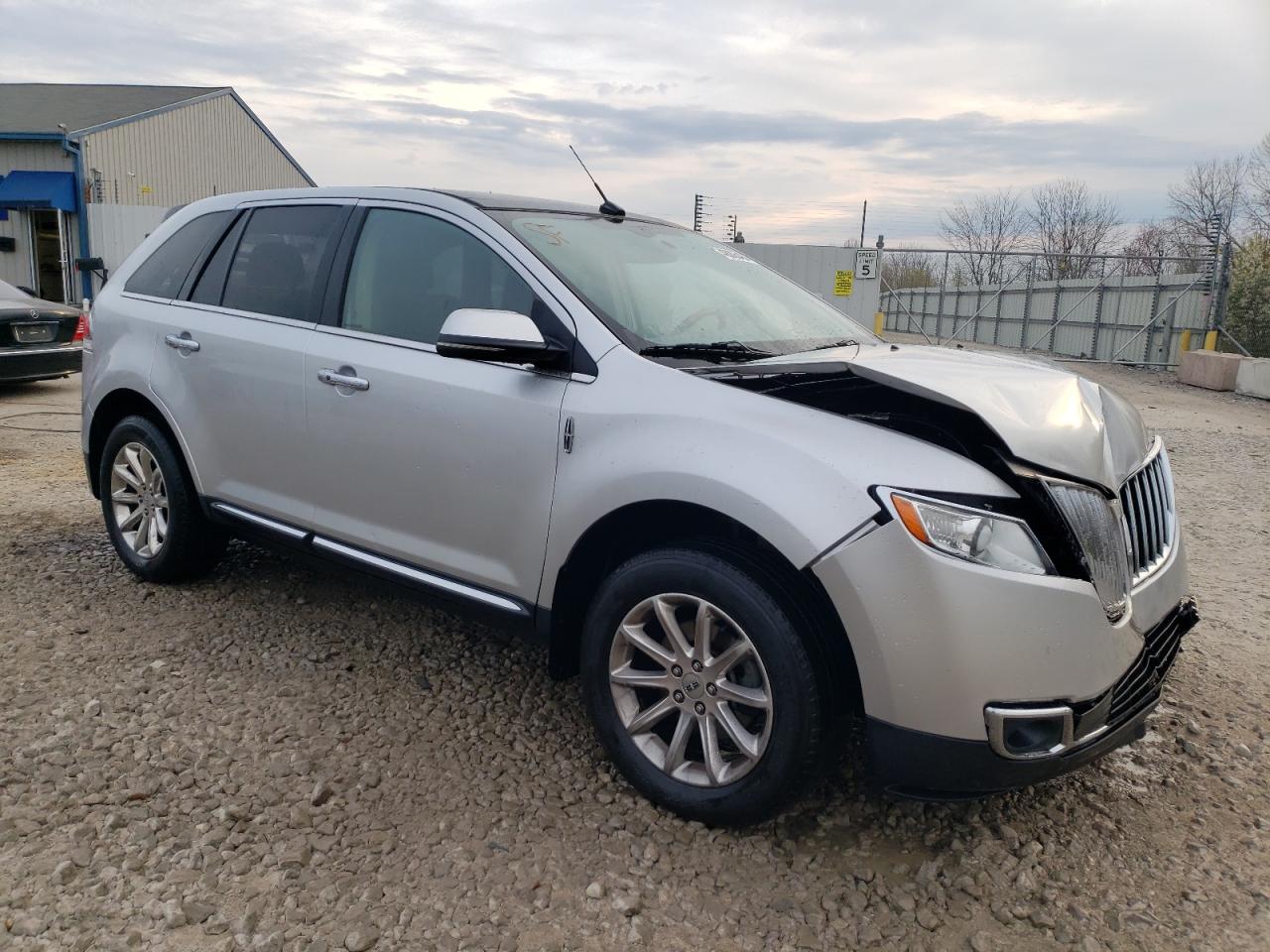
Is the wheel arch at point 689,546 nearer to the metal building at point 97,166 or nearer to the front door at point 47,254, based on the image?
the metal building at point 97,166

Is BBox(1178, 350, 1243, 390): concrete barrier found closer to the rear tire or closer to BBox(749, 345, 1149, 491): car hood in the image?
BBox(749, 345, 1149, 491): car hood

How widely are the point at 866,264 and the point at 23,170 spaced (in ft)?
65.3

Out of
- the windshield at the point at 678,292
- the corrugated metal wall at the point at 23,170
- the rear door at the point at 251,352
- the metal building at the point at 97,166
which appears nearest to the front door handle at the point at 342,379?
the rear door at the point at 251,352

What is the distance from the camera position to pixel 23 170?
23078 mm

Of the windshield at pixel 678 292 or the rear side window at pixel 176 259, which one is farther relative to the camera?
the rear side window at pixel 176 259

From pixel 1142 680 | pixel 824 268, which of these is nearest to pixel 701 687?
pixel 1142 680

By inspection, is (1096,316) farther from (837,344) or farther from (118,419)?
(118,419)

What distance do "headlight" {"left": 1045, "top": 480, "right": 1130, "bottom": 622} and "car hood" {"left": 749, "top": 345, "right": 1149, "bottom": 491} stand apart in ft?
0.18

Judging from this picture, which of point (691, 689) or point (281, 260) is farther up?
point (281, 260)

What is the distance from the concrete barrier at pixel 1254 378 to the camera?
48.4ft

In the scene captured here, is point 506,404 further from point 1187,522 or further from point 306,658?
point 1187,522

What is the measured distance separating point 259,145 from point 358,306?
30.5m

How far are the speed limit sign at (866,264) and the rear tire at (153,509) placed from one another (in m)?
14.7

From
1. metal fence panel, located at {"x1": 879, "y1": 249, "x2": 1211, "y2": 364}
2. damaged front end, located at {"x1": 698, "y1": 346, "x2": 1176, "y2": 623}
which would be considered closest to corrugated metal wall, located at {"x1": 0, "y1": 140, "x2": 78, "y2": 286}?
metal fence panel, located at {"x1": 879, "y1": 249, "x2": 1211, "y2": 364}
